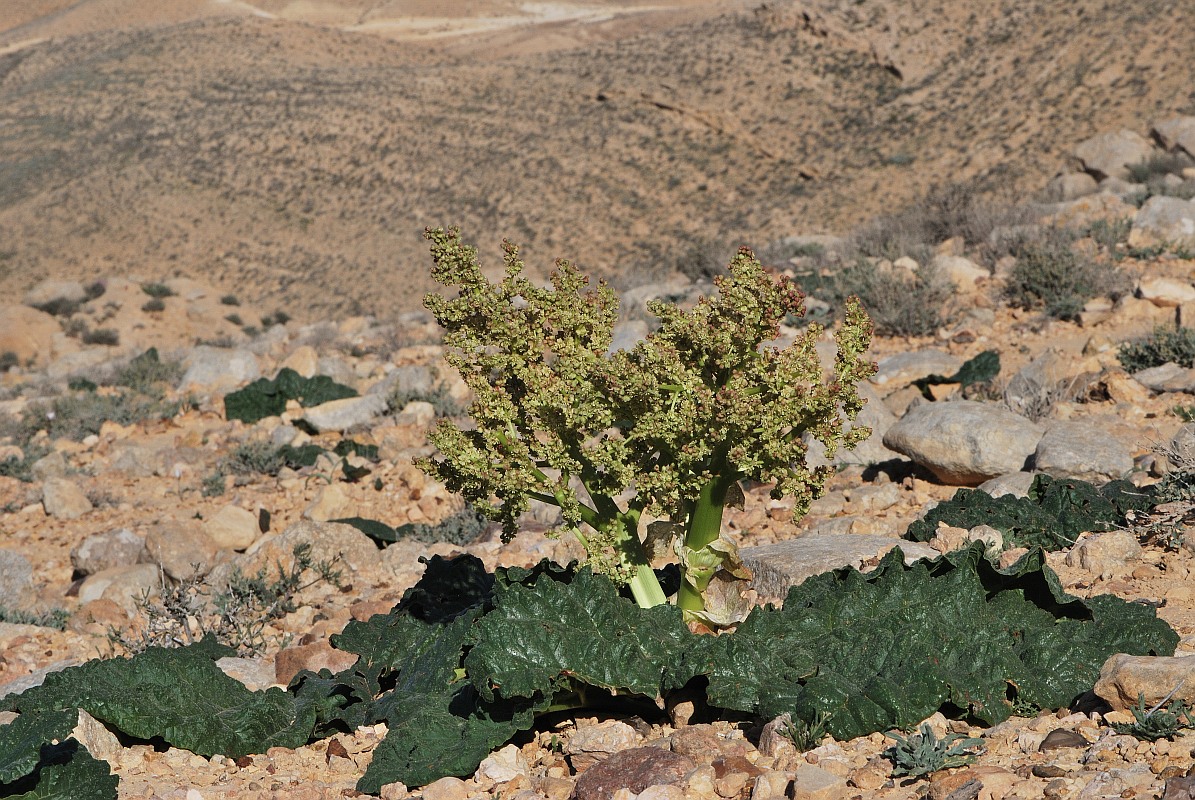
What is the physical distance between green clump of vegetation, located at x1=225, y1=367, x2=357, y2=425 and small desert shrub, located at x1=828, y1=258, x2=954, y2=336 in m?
5.04

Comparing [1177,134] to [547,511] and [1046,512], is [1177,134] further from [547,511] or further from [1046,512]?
[547,511]

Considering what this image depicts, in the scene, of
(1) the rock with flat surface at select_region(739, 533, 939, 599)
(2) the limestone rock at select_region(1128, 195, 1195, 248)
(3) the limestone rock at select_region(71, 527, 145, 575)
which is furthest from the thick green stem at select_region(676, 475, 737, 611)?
(2) the limestone rock at select_region(1128, 195, 1195, 248)

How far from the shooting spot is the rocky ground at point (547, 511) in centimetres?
310

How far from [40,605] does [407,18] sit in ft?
180

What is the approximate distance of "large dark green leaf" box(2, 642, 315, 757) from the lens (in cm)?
377

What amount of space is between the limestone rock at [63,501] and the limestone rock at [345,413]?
6.45 ft

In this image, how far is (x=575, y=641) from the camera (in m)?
3.48

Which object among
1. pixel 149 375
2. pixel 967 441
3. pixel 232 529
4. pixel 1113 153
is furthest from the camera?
pixel 1113 153

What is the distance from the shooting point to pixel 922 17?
104ft

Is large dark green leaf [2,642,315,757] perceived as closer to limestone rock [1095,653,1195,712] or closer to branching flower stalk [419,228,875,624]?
branching flower stalk [419,228,875,624]

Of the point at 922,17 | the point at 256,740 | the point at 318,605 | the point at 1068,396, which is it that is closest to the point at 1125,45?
the point at 922,17

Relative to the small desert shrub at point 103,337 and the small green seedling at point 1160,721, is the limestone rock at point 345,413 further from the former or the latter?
the small desert shrub at point 103,337

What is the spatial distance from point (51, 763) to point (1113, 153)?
16620 mm

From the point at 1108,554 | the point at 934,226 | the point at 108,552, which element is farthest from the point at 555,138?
the point at 1108,554
